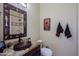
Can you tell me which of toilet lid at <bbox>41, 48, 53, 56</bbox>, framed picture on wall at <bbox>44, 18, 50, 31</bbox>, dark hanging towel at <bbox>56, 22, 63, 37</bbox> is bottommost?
toilet lid at <bbox>41, 48, 53, 56</bbox>

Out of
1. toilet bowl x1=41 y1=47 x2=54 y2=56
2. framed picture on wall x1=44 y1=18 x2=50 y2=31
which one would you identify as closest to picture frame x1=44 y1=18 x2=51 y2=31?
framed picture on wall x1=44 y1=18 x2=50 y2=31

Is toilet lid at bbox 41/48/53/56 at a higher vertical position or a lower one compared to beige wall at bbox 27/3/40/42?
lower

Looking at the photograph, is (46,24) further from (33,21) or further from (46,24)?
(33,21)

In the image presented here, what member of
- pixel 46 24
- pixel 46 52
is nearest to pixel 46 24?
pixel 46 24

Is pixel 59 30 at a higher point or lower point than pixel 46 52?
higher

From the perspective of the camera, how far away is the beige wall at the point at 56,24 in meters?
1.45

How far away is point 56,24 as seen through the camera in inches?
57.8

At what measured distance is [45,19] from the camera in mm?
1476

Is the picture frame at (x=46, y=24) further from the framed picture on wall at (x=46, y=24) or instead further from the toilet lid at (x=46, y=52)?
the toilet lid at (x=46, y=52)

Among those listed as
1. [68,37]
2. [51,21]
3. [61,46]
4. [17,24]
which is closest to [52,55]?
[61,46]

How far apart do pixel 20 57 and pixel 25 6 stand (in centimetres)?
51

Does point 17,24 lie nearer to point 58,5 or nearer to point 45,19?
point 45,19

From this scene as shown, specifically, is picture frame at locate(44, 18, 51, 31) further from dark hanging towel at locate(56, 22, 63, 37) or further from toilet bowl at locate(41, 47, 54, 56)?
toilet bowl at locate(41, 47, 54, 56)

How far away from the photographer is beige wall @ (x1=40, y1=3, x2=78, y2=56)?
57.1 inches
